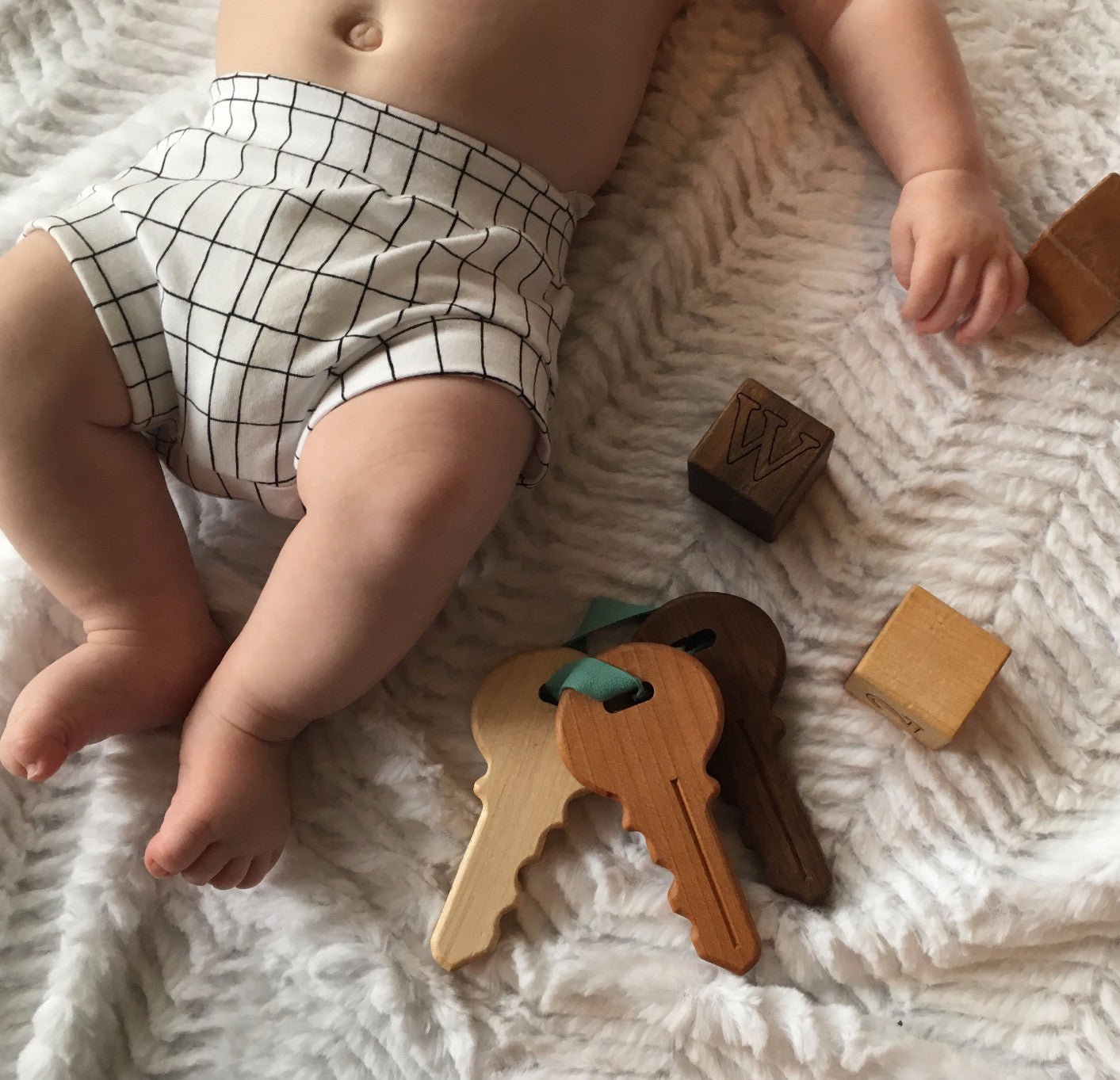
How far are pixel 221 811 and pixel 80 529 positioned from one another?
176 mm

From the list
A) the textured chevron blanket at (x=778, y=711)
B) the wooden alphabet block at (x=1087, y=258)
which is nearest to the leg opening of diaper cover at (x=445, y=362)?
the textured chevron blanket at (x=778, y=711)

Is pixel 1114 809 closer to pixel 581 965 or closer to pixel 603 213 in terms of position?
pixel 581 965

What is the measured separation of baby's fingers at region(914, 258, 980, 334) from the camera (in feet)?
2.02

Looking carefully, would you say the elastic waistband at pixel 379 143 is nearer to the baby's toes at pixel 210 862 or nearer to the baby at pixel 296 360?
the baby at pixel 296 360

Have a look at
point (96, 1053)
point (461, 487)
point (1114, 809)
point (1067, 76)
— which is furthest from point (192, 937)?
point (1067, 76)

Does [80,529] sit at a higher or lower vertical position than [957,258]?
lower

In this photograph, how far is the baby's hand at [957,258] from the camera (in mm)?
617

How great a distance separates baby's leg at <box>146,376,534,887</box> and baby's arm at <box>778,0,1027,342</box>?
0.30 meters

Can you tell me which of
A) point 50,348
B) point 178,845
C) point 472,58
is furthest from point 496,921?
point 472,58

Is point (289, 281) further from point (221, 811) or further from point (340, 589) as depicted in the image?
point (221, 811)

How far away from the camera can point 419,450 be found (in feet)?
1.66

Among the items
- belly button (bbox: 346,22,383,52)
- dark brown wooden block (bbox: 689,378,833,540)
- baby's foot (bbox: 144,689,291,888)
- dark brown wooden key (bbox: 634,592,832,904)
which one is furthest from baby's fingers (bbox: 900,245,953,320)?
baby's foot (bbox: 144,689,291,888)

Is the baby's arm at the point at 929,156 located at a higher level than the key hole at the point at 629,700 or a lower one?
higher

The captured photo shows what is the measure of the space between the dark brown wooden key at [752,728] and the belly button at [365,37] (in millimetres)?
412
